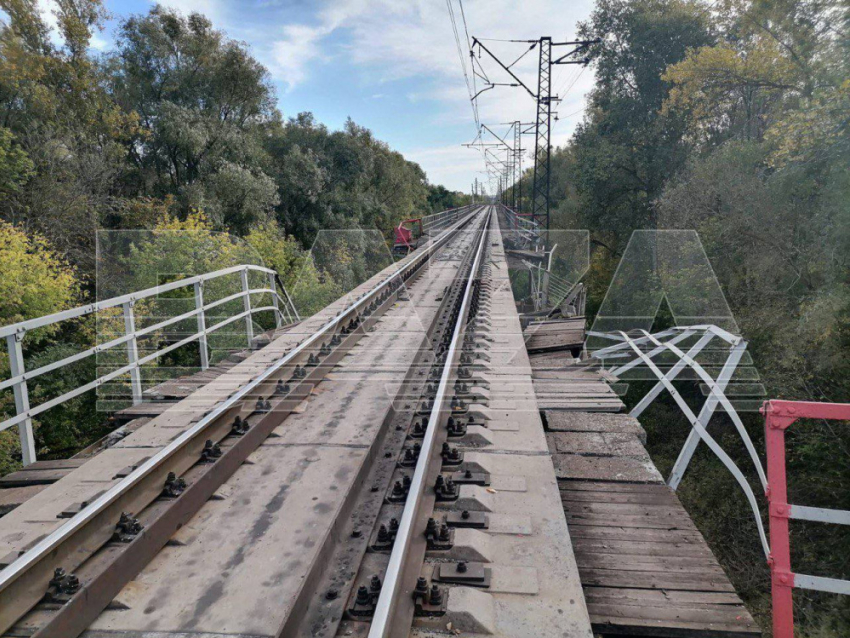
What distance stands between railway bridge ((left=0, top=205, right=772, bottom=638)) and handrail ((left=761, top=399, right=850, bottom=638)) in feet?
0.70

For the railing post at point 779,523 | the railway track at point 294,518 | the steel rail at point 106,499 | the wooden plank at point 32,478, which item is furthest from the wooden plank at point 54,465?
the railing post at point 779,523

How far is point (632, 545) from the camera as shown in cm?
255

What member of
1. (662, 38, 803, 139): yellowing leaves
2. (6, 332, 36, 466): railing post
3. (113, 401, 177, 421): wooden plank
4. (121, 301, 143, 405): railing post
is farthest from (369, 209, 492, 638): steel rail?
(662, 38, 803, 139): yellowing leaves

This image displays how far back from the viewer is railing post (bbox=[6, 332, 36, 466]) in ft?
10.3

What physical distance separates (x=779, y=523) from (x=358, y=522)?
1875 millimetres

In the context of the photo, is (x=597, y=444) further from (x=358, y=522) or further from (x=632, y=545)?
(x=358, y=522)

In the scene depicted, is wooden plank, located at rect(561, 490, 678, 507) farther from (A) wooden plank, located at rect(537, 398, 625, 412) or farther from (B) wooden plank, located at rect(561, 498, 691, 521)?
(A) wooden plank, located at rect(537, 398, 625, 412)

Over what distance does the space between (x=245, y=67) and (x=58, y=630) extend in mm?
23497

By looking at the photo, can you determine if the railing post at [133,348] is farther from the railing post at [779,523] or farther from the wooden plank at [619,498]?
the railing post at [779,523]

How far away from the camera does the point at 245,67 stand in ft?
70.6

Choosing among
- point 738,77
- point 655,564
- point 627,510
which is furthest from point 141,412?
point 738,77

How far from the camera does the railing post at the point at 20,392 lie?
3142mm

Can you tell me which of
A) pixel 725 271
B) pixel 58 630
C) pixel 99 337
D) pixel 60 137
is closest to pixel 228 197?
pixel 60 137

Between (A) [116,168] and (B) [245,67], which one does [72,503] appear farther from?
(B) [245,67]
